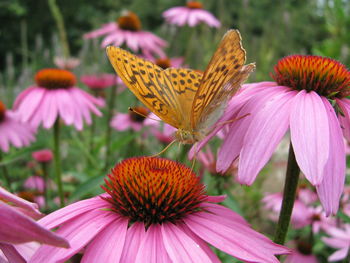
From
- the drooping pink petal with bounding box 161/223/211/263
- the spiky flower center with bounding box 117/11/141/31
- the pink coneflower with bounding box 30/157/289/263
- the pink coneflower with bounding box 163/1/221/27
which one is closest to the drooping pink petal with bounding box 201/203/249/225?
the pink coneflower with bounding box 30/157/289/263

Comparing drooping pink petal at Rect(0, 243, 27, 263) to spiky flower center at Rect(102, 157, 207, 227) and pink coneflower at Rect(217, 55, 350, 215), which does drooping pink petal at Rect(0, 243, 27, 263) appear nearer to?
spiky flower center at Rect(102, 157, 207, 227)

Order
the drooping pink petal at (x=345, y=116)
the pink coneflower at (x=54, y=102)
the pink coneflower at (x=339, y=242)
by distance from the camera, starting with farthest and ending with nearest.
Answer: the pink coneflower at (x=54, y=102), the pink coneflower at (x=339, y=242), the drooping pink petal at (x=345, y=116)

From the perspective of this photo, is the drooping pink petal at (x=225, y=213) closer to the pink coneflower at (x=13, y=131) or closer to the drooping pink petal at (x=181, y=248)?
the drooping pink petal at (x=181, y=248)

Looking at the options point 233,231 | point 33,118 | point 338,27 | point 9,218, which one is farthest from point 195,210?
point 338,27

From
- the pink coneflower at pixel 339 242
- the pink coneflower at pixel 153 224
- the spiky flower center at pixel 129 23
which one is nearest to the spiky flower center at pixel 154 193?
the pink coneflower at pixel 153 224

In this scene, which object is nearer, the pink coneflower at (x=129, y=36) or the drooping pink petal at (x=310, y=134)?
the drooping pink petal at (x=310, y=134)

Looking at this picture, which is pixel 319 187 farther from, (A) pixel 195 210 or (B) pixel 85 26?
(B) pixel 85 26

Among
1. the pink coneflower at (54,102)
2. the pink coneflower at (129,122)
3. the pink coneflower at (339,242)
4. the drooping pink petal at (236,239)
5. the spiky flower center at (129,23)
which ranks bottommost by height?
the pink coneflower at (339,242)

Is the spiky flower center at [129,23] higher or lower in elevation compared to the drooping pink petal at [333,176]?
higher
